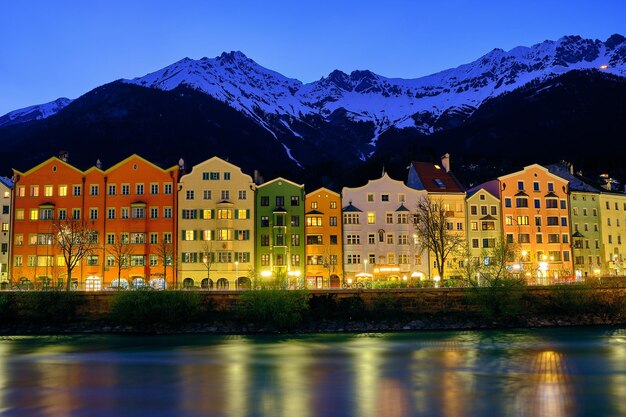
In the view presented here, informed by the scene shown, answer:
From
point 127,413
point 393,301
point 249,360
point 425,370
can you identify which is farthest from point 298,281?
point 127,413

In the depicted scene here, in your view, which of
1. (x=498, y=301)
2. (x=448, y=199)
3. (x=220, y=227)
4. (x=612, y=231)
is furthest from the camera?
(x=612, y=231)

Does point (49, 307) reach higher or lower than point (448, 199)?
lower

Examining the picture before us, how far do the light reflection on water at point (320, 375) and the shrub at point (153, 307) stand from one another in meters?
3.09

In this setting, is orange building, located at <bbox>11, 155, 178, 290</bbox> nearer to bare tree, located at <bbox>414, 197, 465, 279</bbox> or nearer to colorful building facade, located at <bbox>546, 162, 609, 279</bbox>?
bare tree, located at <bbox>414, 197, 465, 279</bbox>

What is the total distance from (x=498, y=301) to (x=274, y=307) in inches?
858

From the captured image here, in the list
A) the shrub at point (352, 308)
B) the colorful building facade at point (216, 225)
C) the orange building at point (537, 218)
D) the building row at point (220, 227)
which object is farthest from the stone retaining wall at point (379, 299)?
the orange building at point (537, 218)

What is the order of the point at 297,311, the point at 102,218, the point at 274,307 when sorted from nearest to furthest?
the point at 274,307, the point at 297,311, the point at 102,218

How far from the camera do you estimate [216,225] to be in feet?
271

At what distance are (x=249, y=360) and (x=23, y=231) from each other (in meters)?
47.5

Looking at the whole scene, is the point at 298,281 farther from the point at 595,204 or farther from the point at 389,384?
the point at 595,204

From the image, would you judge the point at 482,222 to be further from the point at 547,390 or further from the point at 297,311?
the point at 547,390

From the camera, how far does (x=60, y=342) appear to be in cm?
5694

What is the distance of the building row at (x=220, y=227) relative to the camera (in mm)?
81625

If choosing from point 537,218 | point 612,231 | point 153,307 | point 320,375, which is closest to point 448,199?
point 537,218
